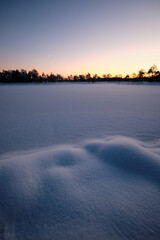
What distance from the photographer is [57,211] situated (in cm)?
99

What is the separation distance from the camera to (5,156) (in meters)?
1.80

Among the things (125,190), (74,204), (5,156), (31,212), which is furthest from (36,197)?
(5,156)

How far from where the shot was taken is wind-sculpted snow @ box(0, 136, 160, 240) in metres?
0.88

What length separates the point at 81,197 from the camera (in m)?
1.10

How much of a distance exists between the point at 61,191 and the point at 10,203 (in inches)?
19.2

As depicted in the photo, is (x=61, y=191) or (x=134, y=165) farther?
(x=134, y=165)

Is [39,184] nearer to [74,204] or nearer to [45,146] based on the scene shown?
[74,204]

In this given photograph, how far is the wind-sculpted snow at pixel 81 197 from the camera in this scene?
0.88 metres

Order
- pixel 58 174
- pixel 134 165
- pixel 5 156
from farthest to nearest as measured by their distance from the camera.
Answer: pixel 5 156
pixel 134 165
pixel 58 174

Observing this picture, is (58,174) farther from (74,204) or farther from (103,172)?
(103,172)

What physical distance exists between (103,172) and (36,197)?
824 mm

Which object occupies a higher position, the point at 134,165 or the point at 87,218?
the point at 134,165

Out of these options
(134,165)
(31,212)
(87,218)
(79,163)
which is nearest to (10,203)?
(31,212)

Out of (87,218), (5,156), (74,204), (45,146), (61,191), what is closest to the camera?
(87,218)
